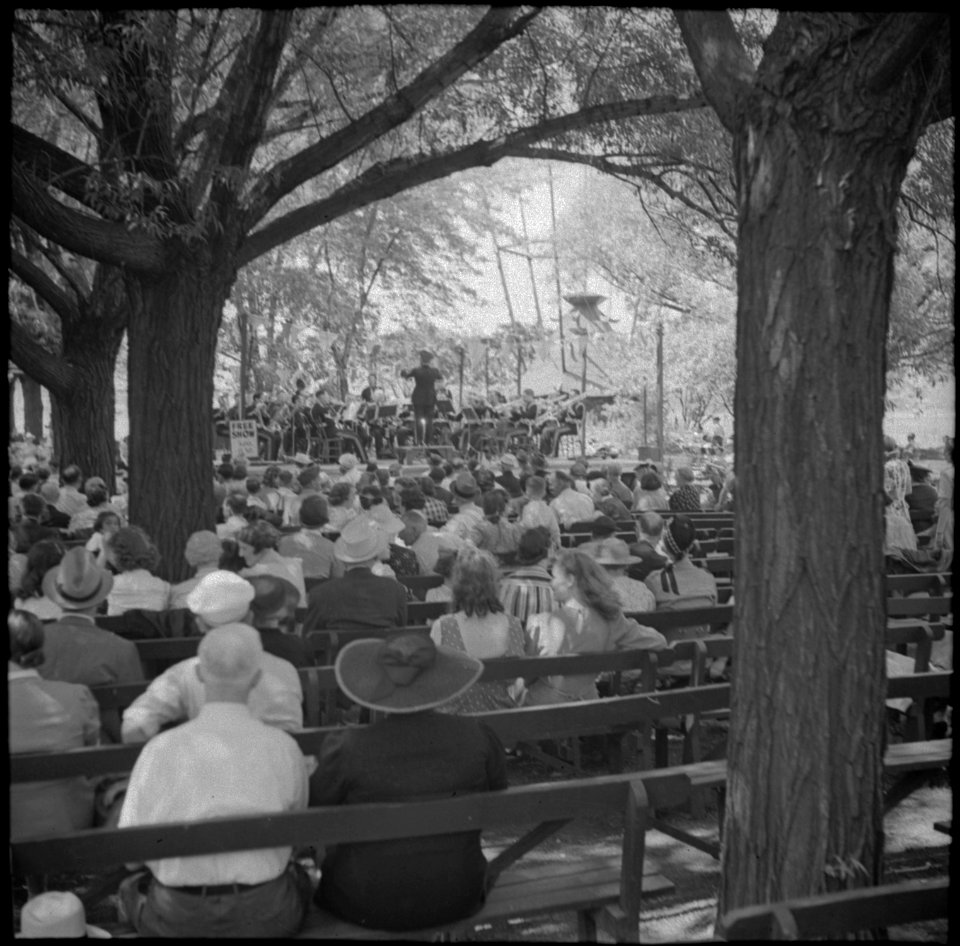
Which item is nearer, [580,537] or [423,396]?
[580,537]

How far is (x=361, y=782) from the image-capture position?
138 inches

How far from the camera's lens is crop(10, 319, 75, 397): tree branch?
12.9 m

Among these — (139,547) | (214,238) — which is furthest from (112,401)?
(139,547)

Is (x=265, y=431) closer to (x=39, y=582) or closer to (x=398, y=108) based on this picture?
(x=398, y=108)

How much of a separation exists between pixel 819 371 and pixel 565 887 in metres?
1.86

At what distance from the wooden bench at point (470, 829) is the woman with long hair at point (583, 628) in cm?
191

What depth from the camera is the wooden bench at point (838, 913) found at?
2.89m

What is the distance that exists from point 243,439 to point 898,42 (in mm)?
16889

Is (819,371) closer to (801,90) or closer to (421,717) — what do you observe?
(801,90)

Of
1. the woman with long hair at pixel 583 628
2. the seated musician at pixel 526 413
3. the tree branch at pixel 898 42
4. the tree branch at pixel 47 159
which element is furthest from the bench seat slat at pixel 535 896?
the seated musician at pixel 526 413

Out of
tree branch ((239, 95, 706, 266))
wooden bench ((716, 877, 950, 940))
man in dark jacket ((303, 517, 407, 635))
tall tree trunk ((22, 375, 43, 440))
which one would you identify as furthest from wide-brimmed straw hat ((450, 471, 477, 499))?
tall tree trunk ((22, 375, 43, 440))

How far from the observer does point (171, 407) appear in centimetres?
957

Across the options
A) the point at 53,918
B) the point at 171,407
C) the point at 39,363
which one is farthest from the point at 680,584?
the point at 39,363

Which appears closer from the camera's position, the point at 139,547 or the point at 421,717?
the point at 421,717
